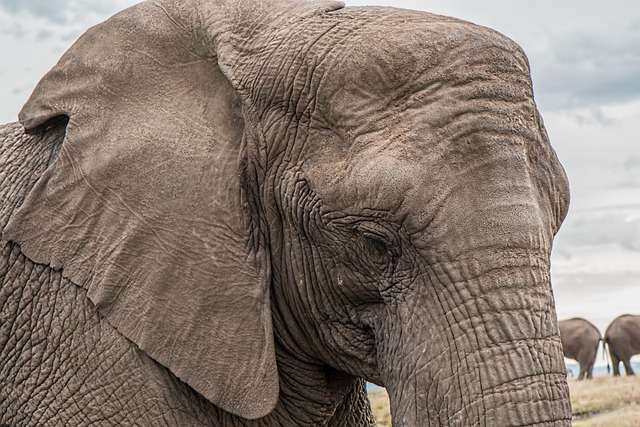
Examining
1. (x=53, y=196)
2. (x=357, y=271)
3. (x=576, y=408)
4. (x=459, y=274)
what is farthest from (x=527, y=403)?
(x=576, y=408)

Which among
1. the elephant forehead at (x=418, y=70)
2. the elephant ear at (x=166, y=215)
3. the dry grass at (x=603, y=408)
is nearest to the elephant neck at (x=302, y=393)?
the elephant ear at (x=166, y=215)

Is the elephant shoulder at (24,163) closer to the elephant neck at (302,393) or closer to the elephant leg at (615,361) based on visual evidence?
the elephant neck at (302,393)

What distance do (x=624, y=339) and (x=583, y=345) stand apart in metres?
1.40

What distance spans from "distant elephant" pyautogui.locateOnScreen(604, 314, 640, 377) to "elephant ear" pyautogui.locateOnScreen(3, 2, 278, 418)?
3082 centimetres

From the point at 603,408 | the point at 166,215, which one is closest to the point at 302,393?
the point at 166,215

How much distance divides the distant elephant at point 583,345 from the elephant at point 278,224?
31.0 meters

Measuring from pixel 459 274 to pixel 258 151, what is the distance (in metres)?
1.02

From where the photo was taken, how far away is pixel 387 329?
14.6 feet

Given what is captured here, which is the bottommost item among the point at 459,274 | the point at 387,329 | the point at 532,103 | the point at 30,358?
the point at 30,358

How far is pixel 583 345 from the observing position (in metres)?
35.4

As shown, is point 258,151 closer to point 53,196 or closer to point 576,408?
point 53,196

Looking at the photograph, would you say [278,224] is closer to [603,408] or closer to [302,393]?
[302,393]

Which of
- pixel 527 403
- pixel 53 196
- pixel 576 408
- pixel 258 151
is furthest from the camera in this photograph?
pixel 576 408

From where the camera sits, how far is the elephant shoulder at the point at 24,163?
532 cm
